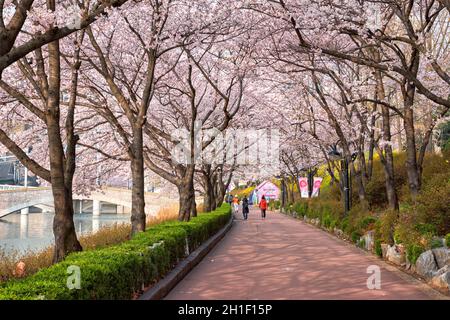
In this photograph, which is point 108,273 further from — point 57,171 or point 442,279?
point 442,279

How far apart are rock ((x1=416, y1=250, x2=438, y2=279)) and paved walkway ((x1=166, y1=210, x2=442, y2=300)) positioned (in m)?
0.26

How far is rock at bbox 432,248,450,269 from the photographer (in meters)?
10.0

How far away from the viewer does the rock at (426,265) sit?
10336 mm

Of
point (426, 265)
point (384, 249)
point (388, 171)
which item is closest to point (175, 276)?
point (426, 265)

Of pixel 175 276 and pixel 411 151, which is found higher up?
pixel 411 151

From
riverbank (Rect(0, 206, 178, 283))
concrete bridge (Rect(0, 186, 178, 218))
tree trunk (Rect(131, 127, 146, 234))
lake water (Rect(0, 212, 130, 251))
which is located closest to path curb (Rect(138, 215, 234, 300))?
tree trunk (Rect(131, 127, 146, 234))

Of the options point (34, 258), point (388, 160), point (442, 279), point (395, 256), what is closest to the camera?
point (442, 279)

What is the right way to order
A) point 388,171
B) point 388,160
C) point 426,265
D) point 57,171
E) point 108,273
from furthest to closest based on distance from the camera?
point 388,160
point 388,171
point 57,171
point 426,265
point 108,273

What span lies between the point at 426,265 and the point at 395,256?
97.3 inches

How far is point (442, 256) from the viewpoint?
10188 mm

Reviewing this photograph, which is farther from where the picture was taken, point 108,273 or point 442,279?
point 442,279

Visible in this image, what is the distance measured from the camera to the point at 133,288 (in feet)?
26.2

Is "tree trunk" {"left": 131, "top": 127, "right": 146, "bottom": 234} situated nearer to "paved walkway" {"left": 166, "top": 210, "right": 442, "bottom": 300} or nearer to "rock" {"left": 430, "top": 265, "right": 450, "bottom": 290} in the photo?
"paved walkway" {"left": 166, "top": 210, "right": 442, "bottom": 300}

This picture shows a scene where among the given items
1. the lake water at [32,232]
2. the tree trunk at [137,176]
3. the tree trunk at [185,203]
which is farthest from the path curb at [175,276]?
the lake water at [32,232]
